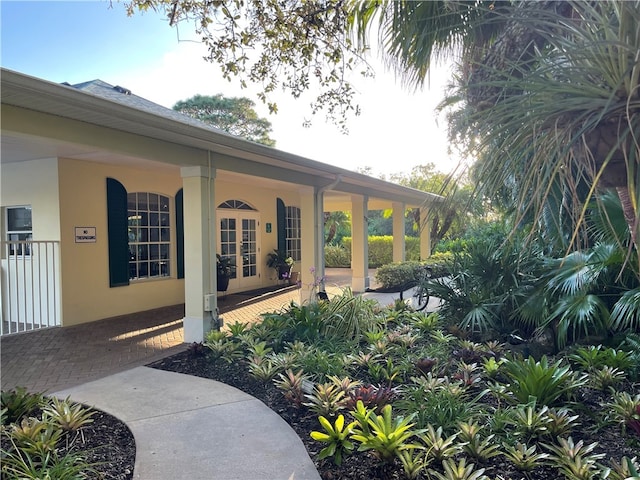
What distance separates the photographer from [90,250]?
808cm

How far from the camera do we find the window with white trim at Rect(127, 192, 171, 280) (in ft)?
29.8

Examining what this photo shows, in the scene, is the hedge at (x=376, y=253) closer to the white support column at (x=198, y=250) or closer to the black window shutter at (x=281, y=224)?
the black window shutter at (x=281, y=224)

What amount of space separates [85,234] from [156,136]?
3.44 meters

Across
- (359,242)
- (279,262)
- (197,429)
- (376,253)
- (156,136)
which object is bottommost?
(197,429)

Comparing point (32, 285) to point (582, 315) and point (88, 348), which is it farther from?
Result: point (582, 315)

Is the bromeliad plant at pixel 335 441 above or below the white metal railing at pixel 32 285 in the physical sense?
below

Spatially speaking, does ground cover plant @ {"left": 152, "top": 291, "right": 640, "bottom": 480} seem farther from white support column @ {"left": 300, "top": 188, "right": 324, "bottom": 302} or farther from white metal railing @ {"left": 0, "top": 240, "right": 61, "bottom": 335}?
white support column @ {"left": 300, "top": 188, "right": 324, "bottom": 302}

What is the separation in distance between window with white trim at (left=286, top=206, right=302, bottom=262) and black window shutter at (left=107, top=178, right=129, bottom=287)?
6535 millimetres

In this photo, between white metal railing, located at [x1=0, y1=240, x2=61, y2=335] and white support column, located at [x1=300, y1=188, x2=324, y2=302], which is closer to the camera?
white metal railing, located at [x1=0, y1=240, x2=61, y2=335]

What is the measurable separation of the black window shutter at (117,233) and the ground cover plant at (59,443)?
5.00m

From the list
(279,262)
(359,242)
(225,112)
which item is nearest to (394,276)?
(359,242)

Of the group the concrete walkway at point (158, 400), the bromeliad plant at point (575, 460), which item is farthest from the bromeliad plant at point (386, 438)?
the bromeliad plant at point (575, 460)

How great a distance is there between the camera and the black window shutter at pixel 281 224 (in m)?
13.9

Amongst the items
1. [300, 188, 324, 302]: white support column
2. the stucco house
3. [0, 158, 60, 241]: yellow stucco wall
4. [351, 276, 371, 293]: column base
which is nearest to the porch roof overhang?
the stucco house
